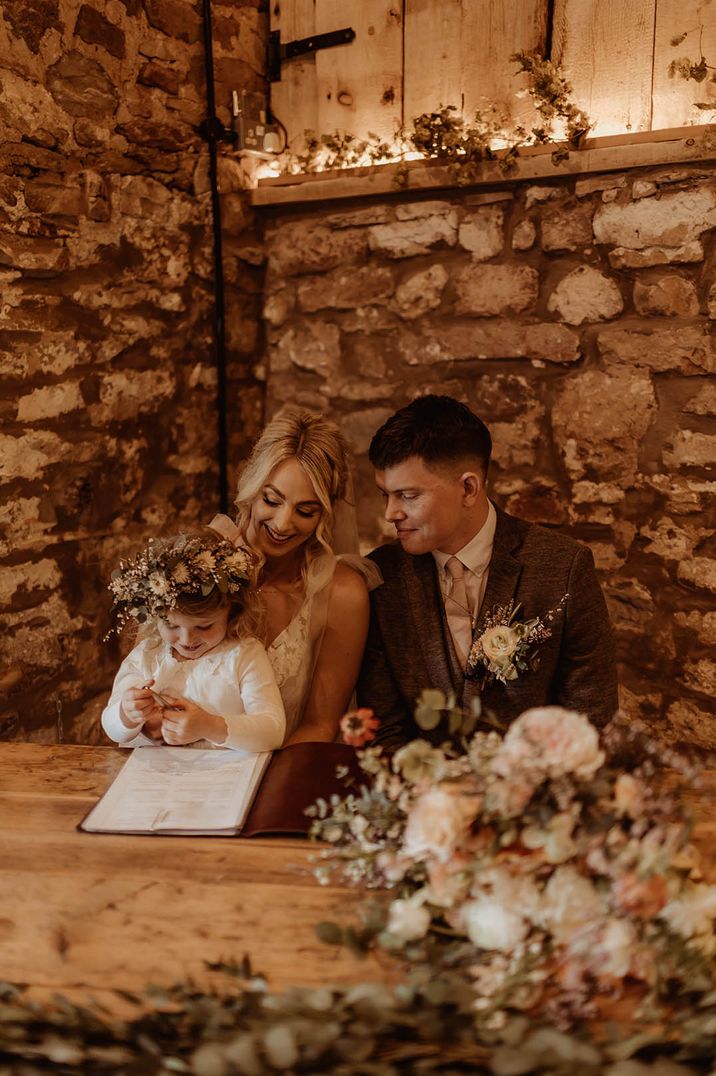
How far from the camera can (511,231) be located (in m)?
2.90

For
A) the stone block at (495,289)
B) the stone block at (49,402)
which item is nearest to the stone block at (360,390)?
the stone block at (495,289)

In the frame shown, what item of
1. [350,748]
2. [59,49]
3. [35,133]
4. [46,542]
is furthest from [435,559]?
[59,49]

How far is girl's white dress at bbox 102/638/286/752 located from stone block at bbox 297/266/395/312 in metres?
1.61

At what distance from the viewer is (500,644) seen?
2141 mm

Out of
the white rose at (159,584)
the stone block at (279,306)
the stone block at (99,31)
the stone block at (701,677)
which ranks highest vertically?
the stone block at (99,31)

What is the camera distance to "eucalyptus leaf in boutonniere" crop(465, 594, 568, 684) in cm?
213

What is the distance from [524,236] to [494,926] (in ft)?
7.74

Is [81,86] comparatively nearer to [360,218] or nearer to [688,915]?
[360,218]

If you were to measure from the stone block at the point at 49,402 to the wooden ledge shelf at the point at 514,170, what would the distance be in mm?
1123

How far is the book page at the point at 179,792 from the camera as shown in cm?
149

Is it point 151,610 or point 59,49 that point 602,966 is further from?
point 59,49

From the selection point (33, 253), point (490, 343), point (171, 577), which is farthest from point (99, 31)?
point (171, 577)

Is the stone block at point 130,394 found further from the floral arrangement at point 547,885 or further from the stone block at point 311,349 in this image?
the floral arrangement at point 547,885

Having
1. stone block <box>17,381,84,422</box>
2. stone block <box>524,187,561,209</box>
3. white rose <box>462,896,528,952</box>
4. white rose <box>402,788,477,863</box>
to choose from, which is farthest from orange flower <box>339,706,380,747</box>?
stone block <box>524,187,561,209</box>
